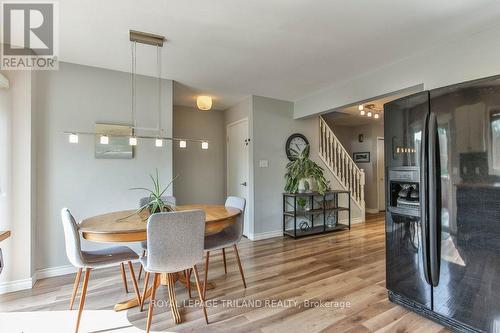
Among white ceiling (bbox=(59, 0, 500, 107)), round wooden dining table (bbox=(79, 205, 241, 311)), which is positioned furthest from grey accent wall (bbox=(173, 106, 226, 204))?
round wooden dining table (bbox=(79, 205, 241, 311))

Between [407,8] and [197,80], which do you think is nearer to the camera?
[407,8]

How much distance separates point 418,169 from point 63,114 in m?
3.68

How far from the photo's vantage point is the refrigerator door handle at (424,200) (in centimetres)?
173

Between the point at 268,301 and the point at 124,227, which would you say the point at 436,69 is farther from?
the point at 124,227

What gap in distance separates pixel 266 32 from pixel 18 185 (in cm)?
292

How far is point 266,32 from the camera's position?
2.20 meters

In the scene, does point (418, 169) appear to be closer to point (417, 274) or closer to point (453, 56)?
point (417, 274)

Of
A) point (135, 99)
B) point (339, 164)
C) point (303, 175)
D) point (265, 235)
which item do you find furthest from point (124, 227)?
point (339, 164)

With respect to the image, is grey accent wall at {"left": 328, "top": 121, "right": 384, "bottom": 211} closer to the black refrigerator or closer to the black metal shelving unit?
the black metal shelving unit

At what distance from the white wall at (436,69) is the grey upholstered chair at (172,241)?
2.67 metres

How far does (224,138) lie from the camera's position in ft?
16.5

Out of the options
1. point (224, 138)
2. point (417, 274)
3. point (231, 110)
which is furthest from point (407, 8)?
point (224, 138)

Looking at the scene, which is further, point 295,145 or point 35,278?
point 295,145

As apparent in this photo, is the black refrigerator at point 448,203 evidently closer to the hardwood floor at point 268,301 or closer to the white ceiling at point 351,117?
the hardwood floor at point 268,301
